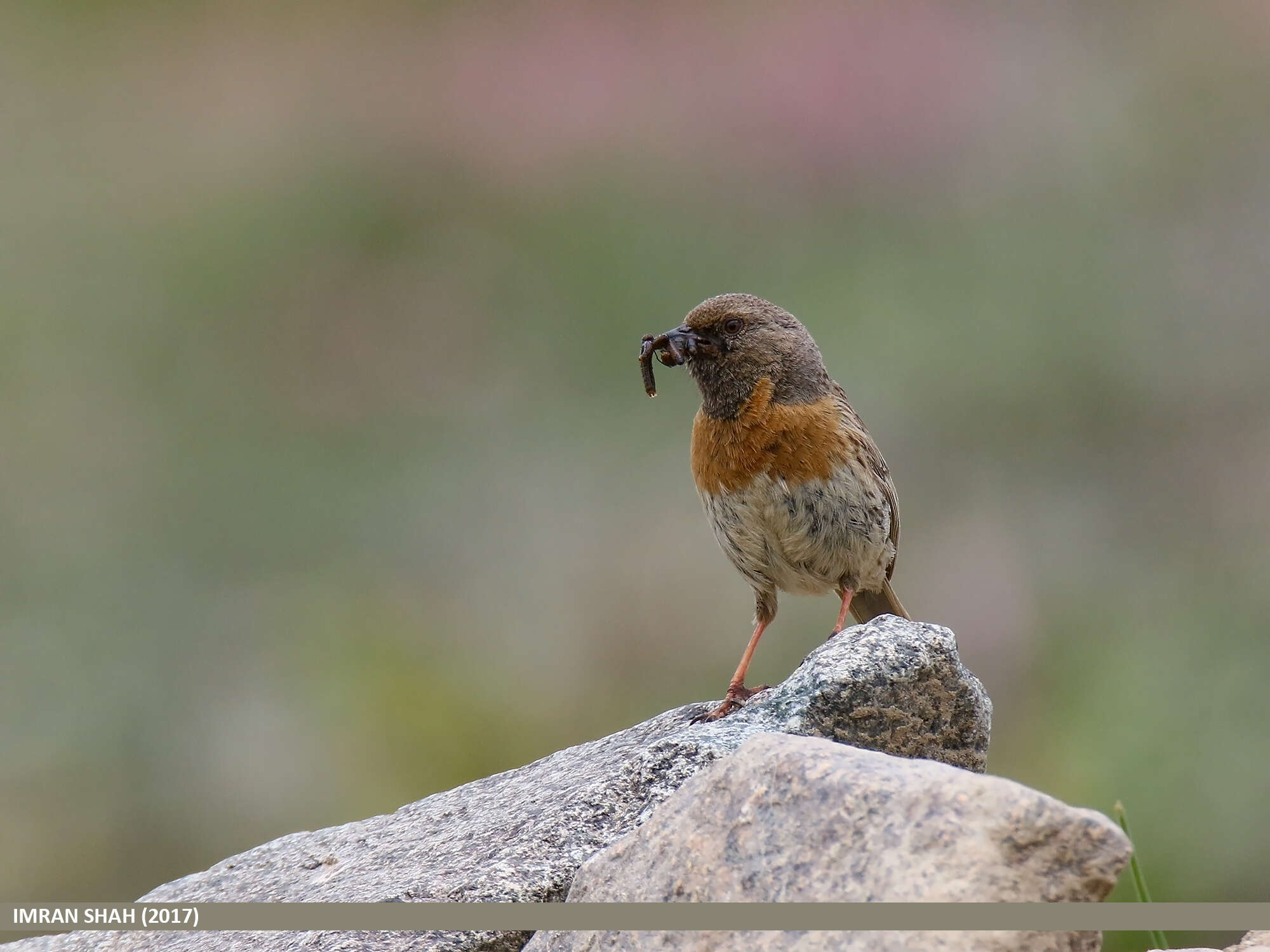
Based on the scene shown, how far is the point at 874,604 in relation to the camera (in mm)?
5941

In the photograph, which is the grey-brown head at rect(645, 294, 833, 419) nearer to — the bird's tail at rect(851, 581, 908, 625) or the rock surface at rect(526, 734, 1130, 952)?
the bird's tail at rect(851, 581, 908, 625)

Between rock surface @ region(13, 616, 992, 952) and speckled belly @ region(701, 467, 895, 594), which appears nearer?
rock surface @ region(13, 616, 992, 952)

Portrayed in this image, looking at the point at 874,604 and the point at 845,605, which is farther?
the point at 874,604

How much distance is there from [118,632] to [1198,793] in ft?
26.1

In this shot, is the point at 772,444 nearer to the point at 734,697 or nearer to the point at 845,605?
the point at 845,605

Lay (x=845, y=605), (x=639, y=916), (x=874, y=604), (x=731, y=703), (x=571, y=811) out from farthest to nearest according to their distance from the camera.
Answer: (x=874, y=604)
(x=845, y=605)
(x=731, y=703)
(x=571, y=811)
(x=639, y=916)

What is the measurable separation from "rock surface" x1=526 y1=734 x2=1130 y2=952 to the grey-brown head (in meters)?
2.41

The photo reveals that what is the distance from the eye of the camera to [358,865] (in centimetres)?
387

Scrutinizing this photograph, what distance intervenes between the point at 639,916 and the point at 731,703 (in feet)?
5.80

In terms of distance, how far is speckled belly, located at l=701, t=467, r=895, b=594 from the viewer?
5.05 meters

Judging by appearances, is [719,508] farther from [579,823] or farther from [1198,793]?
[1198,793]

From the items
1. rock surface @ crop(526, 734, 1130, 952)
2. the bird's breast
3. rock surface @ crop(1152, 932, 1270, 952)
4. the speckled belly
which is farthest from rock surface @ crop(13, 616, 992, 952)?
the bird's breast

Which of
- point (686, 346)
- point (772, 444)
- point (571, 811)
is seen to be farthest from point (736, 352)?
point (571, 811)

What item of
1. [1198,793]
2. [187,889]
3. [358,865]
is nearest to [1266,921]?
[358,865]
